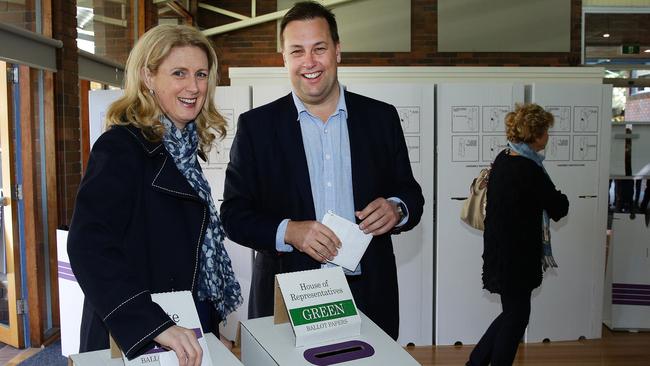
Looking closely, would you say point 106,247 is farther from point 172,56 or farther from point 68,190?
point 68,190

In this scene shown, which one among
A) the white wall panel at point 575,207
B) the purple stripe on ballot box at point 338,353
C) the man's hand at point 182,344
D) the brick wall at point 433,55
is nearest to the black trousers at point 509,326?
the white wall panel at point 575,207

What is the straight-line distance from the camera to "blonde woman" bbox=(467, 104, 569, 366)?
297 cm

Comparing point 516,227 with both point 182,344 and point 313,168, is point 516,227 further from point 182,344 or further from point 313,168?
point 182,344

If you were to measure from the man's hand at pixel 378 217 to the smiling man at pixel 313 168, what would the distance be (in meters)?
0.06

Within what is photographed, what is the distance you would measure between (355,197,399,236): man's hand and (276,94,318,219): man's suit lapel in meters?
0.21

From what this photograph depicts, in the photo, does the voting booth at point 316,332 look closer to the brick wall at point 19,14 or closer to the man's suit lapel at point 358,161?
the man's suit lapel at point 358,161

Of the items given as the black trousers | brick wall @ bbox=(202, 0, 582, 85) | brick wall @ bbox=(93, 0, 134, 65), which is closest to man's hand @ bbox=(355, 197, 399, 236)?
the black trousers

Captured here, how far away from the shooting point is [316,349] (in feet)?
3.58

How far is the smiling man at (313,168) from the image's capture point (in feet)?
5.35

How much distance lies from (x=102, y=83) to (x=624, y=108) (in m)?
6.50

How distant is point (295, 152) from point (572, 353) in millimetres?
3440

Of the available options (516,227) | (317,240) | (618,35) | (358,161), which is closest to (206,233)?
(317,240)

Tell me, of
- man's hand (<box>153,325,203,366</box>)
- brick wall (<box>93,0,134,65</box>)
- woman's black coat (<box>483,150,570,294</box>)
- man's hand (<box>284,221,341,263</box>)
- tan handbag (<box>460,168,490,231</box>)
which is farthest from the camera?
brick wall (<box>93,0,134,65</box>)

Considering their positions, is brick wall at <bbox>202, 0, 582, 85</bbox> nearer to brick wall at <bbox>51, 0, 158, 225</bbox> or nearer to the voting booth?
brick wall at <bbox>51, 0, 158, 225</bbox>
